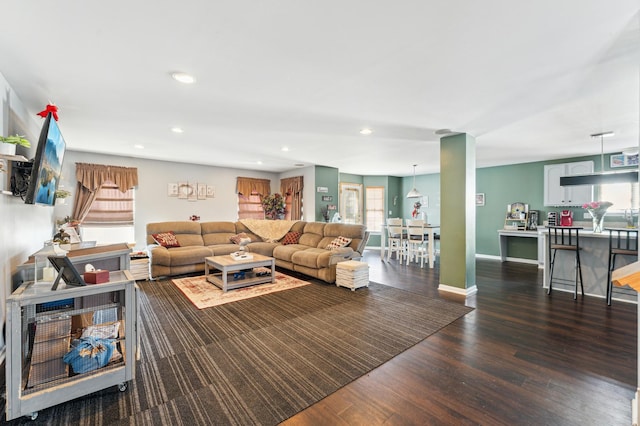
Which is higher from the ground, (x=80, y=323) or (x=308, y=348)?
(x=80, y=323)

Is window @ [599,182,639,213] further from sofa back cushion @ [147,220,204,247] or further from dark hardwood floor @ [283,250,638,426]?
sofa back cushion @ [147,220,204,247]

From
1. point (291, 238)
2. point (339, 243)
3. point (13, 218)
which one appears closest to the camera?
point (13, 218)

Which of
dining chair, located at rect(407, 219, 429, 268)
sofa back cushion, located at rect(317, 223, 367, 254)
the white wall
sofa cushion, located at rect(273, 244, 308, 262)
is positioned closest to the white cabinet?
dining chair, located at rect(407, 219, 429, 268)

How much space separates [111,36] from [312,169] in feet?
A: 18.8

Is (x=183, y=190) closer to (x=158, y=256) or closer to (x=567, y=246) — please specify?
(x=158, y=256)

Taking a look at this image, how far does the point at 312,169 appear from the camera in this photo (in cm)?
742

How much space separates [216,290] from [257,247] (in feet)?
6.64

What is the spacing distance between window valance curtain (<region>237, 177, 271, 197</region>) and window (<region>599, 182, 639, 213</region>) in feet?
25.4

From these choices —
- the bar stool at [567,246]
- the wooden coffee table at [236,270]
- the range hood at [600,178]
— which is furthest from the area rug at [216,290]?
the range hood at [600,178]

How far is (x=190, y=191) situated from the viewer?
687 cm

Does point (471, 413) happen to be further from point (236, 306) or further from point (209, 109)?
point (209, 109)

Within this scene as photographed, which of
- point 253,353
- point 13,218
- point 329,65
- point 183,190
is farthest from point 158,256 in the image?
point 329,65

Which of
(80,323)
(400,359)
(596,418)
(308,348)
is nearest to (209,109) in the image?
(80,323)

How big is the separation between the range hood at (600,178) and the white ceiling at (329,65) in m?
0.91
